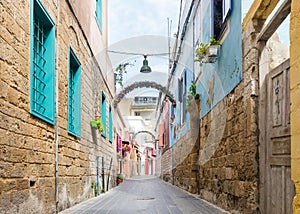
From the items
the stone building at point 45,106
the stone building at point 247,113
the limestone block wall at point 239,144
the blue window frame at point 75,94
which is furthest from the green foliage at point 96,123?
the limestone block wall at point 239,144

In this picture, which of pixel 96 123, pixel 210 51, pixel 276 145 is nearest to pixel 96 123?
pixel 96 123

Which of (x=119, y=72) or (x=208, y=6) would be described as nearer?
(x=208, y=6)

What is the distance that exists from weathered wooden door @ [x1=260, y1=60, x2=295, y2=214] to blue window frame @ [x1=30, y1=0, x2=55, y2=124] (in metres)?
2.77

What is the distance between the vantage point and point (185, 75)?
11914 millimetres

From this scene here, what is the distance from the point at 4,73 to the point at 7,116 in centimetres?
41

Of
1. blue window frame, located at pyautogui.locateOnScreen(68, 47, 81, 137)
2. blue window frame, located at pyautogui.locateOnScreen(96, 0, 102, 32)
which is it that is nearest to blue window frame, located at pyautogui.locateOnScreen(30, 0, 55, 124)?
blue window frame, located at pyautogui.locateOnScreen(68, 47, 81, 137)

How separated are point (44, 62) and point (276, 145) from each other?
3.26 meters

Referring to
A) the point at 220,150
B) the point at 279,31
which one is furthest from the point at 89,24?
the point at 279,31

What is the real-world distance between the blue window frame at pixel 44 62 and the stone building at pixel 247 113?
2.65 metres

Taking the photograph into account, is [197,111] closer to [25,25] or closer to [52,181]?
[52,181]

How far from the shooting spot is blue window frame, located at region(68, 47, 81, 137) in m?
6.86

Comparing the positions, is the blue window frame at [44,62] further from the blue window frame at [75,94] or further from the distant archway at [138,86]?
the distant archway at [138,86]

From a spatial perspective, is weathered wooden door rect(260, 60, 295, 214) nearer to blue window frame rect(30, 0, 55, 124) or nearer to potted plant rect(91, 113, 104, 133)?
blue window frame rect(30, 0, 55, 124)

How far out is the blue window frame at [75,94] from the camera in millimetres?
6859
